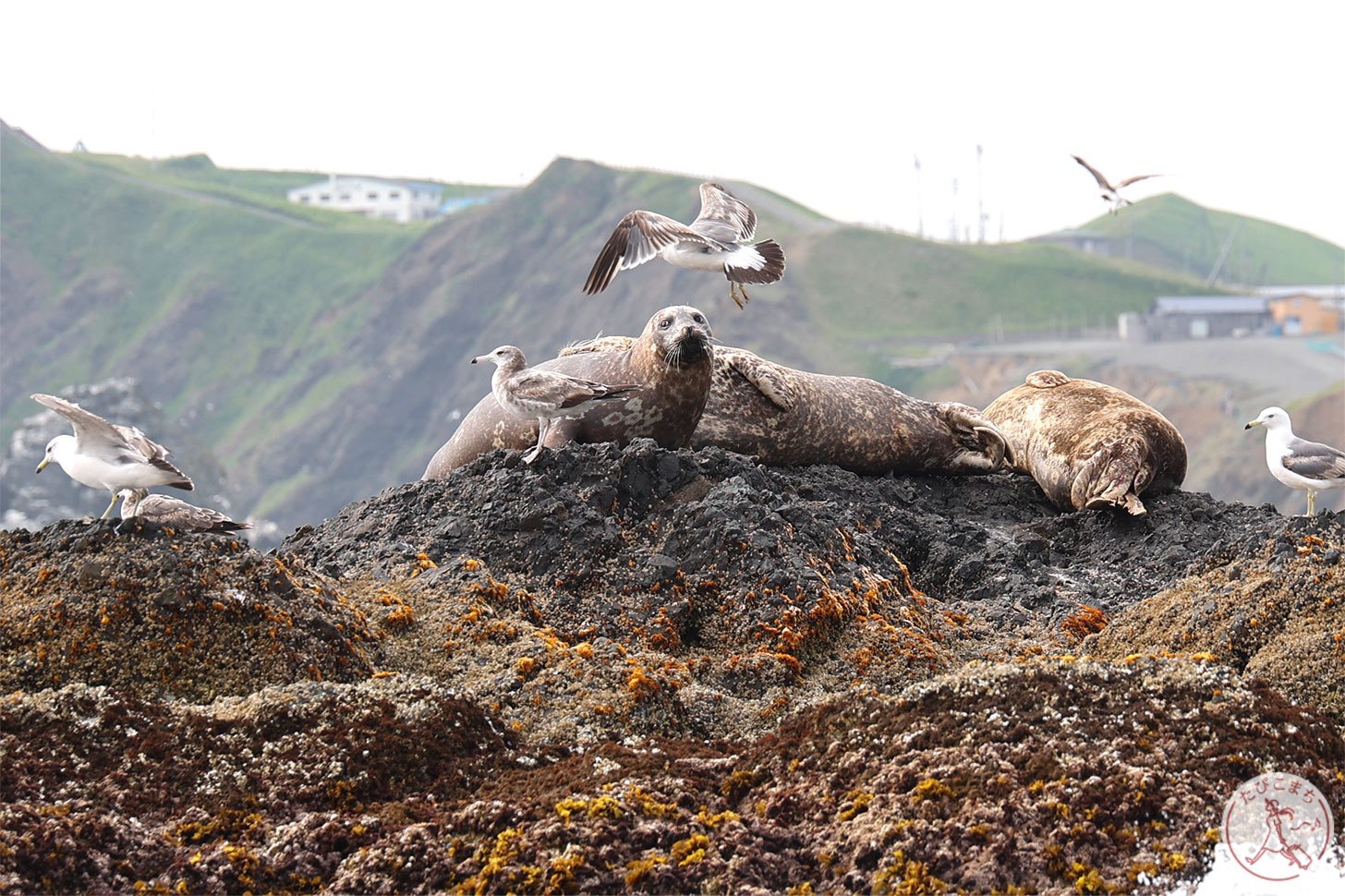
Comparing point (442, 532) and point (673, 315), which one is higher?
point (673, 315)

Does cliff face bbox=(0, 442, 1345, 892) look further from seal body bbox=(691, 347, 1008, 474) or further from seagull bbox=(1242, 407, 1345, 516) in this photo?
seal body bbox=(691, 347, 1008, 474)

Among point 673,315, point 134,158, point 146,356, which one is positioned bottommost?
point 146,356

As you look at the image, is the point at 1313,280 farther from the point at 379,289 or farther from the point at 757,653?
the point at 757,653

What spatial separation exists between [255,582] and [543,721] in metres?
1.72

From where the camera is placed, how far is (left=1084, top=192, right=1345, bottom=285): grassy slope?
6393 inches

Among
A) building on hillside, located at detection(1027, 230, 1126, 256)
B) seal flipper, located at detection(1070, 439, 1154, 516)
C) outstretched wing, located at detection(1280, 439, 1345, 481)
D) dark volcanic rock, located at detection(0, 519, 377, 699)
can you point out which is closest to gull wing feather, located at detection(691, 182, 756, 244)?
seal flipper, located at detection(1070, 439, 1154, 516)

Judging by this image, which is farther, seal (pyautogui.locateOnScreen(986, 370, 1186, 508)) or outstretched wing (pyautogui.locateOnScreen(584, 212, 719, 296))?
seal (pyautogui.locateOnScreen(986, 370, 1186, 508))

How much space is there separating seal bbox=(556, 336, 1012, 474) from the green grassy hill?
330 ft

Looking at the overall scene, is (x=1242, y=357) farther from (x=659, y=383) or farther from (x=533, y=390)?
(x=533, y=390)

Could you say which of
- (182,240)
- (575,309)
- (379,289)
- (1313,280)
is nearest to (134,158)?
(182,240)

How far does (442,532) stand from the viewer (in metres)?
9.23

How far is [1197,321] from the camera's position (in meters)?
113

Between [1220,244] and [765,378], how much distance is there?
17035 cm

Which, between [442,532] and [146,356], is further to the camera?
[146,356]
